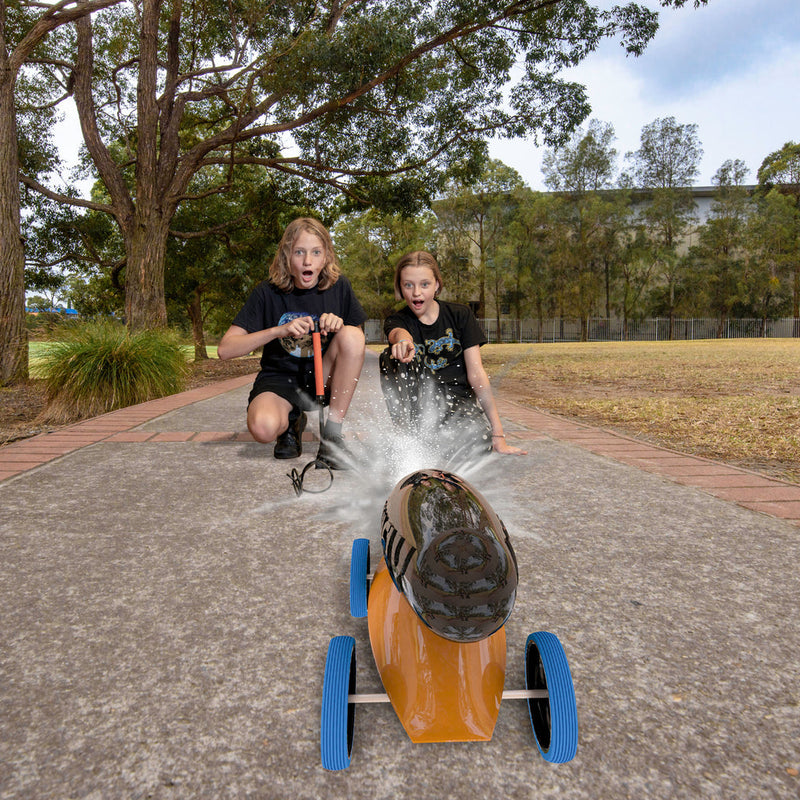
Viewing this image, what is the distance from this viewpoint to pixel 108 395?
6207mm

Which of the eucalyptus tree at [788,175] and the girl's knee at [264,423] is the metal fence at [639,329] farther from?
the girl's knee at [264,423]

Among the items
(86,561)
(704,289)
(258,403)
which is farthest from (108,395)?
(704,289)

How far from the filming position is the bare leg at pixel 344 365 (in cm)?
355

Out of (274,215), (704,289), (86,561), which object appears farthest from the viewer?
(704,289)

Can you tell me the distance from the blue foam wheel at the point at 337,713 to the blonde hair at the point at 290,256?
2677 mm

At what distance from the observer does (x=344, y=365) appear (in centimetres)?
359

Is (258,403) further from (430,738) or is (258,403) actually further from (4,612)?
(430,738)

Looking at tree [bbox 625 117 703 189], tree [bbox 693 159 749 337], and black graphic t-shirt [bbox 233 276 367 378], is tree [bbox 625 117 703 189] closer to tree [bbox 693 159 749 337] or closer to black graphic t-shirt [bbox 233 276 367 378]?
tree [bbox 693 159 749 337]

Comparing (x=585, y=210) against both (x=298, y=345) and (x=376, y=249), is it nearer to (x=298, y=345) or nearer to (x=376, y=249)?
(x=376, y=249)

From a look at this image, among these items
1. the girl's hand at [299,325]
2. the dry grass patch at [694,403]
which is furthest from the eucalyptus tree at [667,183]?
the girl's hand at [299,325]

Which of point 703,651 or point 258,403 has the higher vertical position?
point 258,403

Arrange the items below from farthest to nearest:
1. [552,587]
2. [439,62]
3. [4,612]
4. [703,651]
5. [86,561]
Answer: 1. [439,62]
2. [86,561]
3. [552,587]
4. [4,612]
5. [703,651]

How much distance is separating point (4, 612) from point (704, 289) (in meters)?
44.3

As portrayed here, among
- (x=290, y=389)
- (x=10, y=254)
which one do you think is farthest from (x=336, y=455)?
(x=10, y=254)
